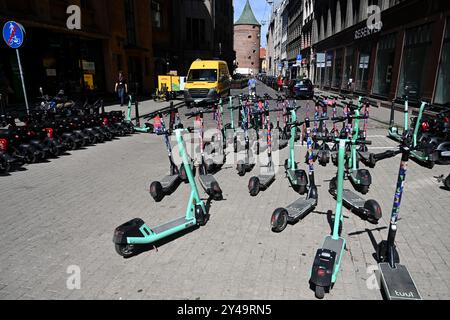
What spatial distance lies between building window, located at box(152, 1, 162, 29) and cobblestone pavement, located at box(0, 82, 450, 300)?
29878mm

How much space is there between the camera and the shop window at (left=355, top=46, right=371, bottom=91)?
2298 centimetres

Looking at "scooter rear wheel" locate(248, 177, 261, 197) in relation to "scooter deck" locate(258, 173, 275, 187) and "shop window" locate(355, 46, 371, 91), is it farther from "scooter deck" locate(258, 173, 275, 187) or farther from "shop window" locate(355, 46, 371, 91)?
"shop window" locate(355, 46, 371, 91)

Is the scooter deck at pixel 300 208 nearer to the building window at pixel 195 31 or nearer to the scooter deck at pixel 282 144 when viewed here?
the scooter deck at pixel 282 144

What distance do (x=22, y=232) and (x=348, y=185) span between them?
18.6 feet

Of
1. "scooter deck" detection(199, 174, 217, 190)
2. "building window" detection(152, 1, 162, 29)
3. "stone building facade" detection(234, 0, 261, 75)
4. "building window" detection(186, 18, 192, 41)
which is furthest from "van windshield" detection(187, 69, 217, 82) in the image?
"stone building facade" detection(234, 0, 261, 75)

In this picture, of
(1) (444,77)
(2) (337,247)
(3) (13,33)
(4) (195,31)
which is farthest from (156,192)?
(4) (195,31)

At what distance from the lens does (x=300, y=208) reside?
468 centimetres

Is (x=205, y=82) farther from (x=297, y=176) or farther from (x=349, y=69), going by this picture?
(x=349, y=69)

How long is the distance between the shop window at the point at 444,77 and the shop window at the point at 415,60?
0.97m

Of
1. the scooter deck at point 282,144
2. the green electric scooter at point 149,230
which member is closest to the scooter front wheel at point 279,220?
the green electric scooter at point 149,230

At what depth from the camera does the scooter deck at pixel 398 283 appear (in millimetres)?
2869

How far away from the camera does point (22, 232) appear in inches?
172
